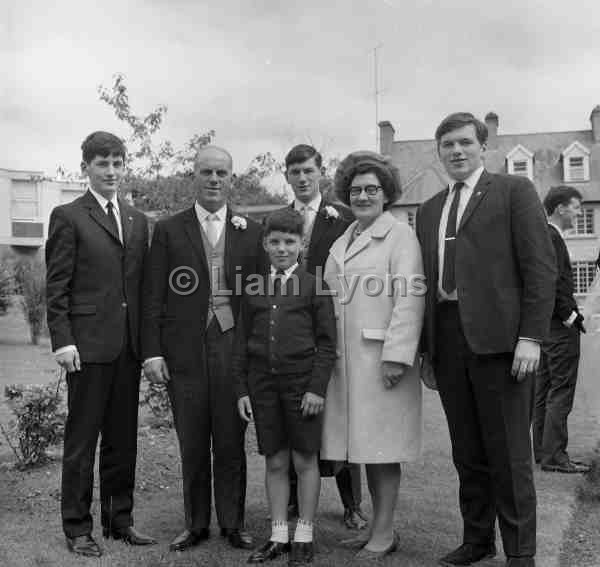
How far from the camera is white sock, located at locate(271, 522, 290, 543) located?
445 centimetres

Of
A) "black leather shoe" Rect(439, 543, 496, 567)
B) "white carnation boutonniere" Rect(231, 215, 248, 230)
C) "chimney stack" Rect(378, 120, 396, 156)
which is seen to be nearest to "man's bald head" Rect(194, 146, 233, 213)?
"white carnation boutonniere" Rect(231, 215, 248, 230)

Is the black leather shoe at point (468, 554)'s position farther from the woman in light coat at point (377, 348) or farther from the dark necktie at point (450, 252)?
the dark necktie at point (450, 252)

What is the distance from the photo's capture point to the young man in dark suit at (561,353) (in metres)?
6.78

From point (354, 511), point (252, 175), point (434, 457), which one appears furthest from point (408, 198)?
point (354, 511)

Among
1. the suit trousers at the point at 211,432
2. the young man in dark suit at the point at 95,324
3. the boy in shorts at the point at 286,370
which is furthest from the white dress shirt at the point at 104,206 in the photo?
the boy in shorts at the point at 286,370

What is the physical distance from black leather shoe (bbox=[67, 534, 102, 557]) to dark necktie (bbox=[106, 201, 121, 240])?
184 cm

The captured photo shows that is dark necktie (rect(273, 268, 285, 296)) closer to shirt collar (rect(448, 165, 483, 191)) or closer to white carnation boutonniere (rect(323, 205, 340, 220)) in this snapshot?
white carnation boutonniere (rect(323, 205, 340, 220))

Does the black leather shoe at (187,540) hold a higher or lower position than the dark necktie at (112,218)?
lower

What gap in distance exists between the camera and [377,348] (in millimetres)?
4363

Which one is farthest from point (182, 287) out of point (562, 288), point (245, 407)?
point (562, 288)

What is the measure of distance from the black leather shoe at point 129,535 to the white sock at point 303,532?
1073mm

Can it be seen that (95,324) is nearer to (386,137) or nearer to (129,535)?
(129,535)

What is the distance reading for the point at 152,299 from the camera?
466cm

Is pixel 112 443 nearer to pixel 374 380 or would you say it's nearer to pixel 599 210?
pixel 374 380
